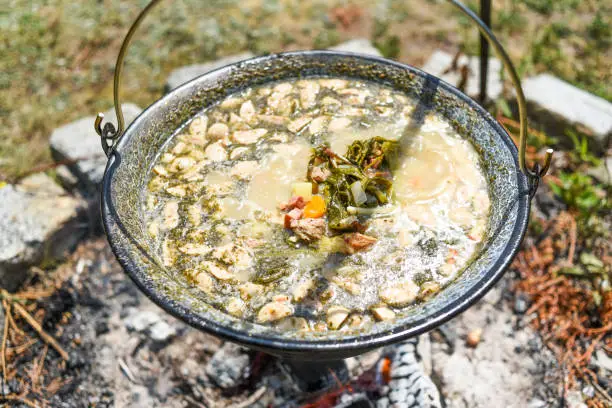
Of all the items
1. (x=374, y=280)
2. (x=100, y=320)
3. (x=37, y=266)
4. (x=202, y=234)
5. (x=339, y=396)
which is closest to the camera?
(x=374, y=280)

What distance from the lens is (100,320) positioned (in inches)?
138

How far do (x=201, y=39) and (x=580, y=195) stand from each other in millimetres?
3847

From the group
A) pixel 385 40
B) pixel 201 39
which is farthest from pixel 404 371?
pixel 201 39

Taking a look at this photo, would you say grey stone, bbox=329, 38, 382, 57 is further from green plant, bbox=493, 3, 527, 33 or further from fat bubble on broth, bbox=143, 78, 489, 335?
fat bubble on broth, bbox=143, 78, 489, 335

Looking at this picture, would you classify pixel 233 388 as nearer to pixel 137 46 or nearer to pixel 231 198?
pixel 231 198

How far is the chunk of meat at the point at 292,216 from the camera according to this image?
234 centimetres

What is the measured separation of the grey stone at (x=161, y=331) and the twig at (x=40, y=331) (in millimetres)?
523

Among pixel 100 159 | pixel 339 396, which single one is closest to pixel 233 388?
pixel 339 396

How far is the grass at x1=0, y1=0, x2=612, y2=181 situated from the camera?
5.12 m

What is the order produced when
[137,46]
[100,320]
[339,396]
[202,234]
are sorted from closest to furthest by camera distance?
[202,234] → [339,396] → [100,320] → [137,46]

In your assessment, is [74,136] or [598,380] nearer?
[598,380]

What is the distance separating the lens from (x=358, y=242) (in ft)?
7.40

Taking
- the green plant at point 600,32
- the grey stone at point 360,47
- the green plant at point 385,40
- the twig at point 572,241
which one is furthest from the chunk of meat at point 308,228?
the green plant at point 600,32

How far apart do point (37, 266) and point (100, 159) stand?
86cm
